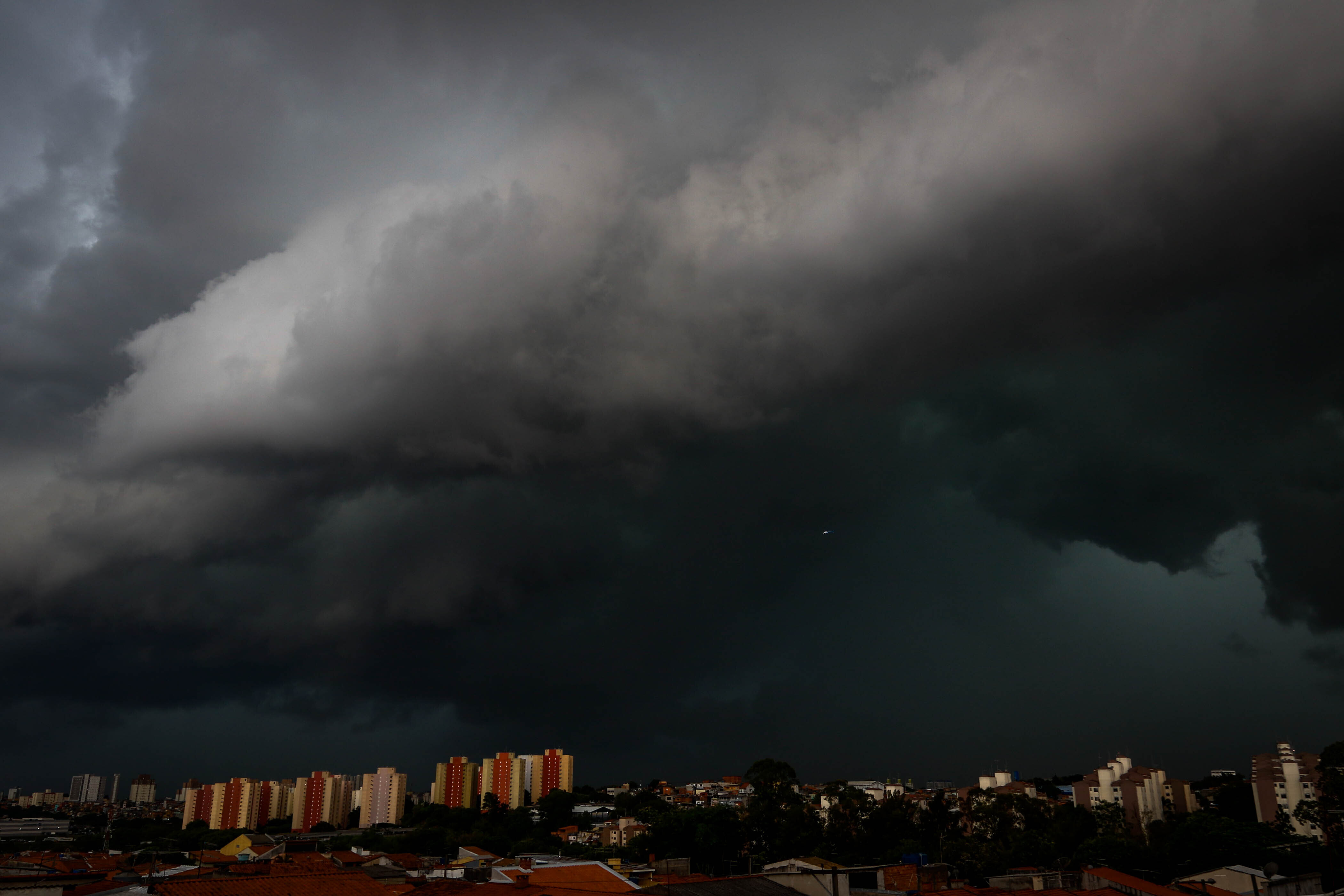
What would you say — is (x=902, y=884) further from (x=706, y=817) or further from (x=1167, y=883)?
(x=706, y=817)

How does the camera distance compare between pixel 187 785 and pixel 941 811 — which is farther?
pixel 187 785

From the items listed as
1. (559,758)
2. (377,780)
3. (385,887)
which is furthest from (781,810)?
(377,780)

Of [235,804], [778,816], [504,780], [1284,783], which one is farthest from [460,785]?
[1284,783]

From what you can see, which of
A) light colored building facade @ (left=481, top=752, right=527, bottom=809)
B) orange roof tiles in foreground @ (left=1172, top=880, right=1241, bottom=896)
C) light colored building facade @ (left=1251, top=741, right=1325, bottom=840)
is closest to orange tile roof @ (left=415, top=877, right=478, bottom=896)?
orange roof tiles in foreground @ (left=1172, top=880, right=1241, bottom=896)

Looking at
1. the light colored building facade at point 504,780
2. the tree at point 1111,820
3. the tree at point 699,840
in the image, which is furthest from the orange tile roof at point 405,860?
the light colored building facade at point 504,780

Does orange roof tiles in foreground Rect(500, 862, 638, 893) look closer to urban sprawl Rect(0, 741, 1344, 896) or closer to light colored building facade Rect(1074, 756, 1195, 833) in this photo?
urban sprawl Rect(0, 741, 1344, 896)

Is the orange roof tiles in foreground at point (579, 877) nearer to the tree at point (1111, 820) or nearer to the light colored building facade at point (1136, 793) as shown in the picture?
the tree at point (1111, 820)
